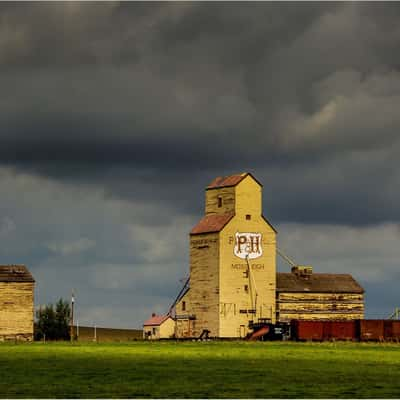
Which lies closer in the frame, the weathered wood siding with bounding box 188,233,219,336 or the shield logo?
the weathered wood siding with bounding box 188,233,219,336

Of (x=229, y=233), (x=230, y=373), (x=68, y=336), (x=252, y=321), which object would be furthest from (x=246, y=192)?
(x=230, y=373)

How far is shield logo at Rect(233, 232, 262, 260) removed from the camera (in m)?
113

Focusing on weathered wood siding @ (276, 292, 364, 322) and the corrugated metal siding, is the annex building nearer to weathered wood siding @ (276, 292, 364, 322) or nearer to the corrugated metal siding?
weathered wood siding @ (276, 292, 364, 322)

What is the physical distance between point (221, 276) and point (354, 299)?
16311 millimetres

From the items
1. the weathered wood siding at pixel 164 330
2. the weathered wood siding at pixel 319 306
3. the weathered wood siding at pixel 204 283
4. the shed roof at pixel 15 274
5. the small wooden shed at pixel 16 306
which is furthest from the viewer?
the weathered wood siding at pixel 164 330

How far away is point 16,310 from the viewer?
349ft

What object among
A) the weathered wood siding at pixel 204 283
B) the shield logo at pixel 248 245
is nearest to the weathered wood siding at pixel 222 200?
the shield logo at pixel 248 245

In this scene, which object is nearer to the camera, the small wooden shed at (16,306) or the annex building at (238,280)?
the small wooden shed at (16,306)

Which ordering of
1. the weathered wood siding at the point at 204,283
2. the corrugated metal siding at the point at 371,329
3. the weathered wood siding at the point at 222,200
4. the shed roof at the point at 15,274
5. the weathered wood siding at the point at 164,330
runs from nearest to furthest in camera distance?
the corrugated metal siding at the point at 371,329
the shed roof at the point at 15,274
the weathered wood siding at the point at 204,283
the weathered wood siding at the point at 222,200
the weathered wood siding at the point at 164,330

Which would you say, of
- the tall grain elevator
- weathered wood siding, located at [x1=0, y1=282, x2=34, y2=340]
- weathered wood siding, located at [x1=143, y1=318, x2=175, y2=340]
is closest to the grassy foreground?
weathered wood siding, located at [x1=0, y1=282, x2=34, y2=340]

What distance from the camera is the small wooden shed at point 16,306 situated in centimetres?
10588

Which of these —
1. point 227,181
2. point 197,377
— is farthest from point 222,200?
point 197,377

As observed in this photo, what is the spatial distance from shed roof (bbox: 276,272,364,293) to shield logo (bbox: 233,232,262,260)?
4678mm

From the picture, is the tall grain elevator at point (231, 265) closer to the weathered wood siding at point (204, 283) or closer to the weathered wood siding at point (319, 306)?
the weathered wood siding at point (204, 283)
